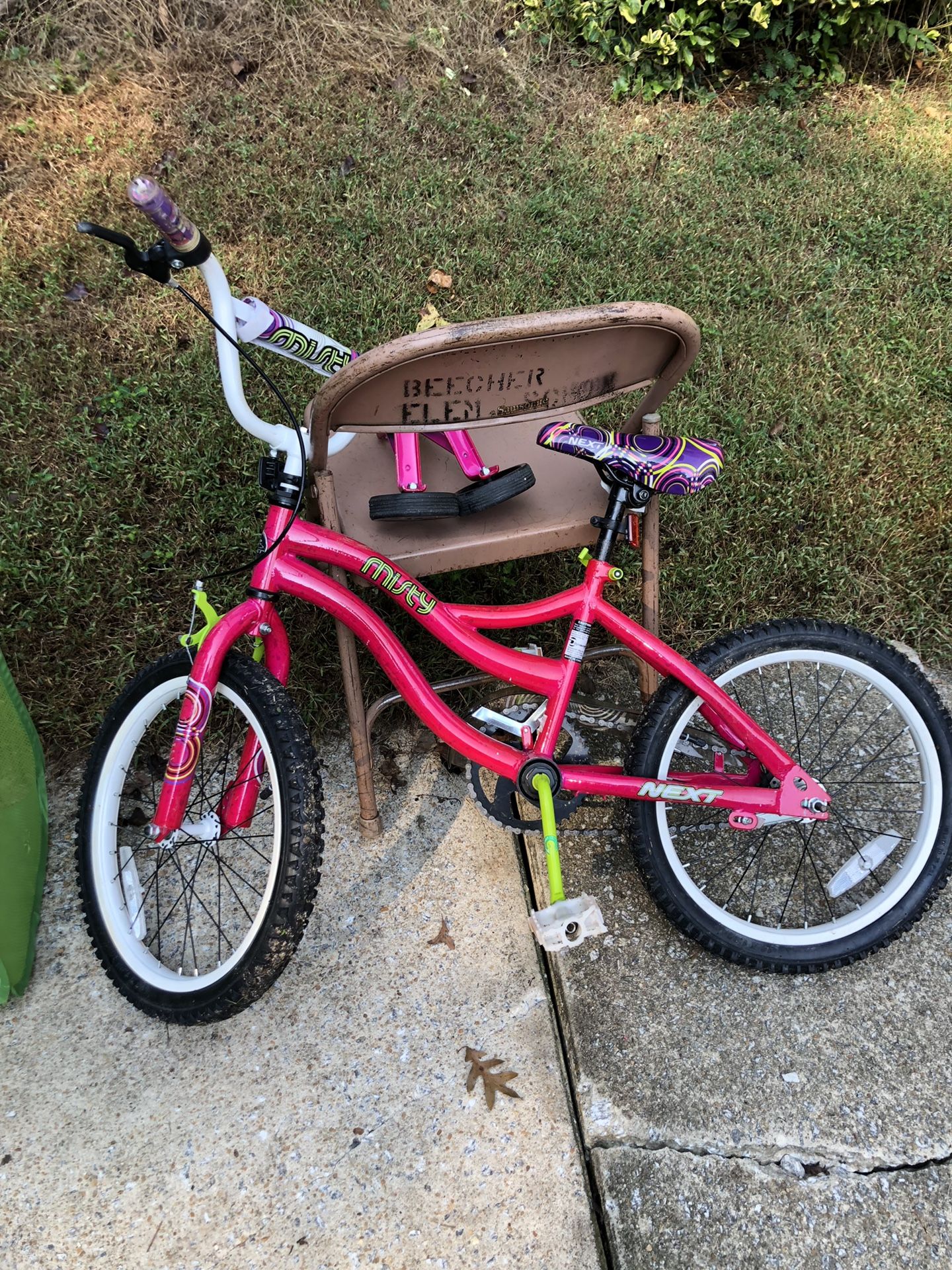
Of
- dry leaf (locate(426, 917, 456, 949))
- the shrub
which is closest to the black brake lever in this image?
dry leaf (locate(426, 917, 456, 949))

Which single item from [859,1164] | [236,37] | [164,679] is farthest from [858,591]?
[236,37]

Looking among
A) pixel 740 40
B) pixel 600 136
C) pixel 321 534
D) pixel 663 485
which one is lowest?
pixel 321 534

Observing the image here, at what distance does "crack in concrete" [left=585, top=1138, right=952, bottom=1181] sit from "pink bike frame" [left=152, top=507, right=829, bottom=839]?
2.25ft

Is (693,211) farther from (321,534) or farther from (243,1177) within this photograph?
(243,1177)

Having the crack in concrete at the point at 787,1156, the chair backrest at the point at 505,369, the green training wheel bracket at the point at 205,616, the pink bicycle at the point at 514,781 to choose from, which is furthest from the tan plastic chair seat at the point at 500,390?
the crack in concrete at the point at 787,1156

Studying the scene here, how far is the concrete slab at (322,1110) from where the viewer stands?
165 cm

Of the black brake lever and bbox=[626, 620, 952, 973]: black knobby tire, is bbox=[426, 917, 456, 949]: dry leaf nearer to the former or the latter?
bbox=[626, 620, 952, 973]: black knobby tire

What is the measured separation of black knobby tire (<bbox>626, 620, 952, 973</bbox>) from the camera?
1.96m

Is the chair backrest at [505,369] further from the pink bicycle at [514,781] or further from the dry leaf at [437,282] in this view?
the dry leaf at [437,282]

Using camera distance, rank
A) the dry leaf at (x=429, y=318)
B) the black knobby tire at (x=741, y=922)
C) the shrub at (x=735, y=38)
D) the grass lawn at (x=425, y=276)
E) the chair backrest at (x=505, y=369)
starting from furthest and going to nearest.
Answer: the shrub at (x=735, y=38), the dry leaf at (x=429, y=318), the grass lawn at (x=425, y=276), the black knobby tire at (x=741, y=922), the chair backrest at (x=505, y=369)

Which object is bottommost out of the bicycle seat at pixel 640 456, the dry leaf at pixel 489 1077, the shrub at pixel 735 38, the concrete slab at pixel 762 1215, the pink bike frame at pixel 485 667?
the dry leaf at pixel 489 1077

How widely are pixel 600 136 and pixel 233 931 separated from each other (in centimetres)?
410

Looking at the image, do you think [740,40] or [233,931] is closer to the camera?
[233,931]

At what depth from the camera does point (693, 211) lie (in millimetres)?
3943
